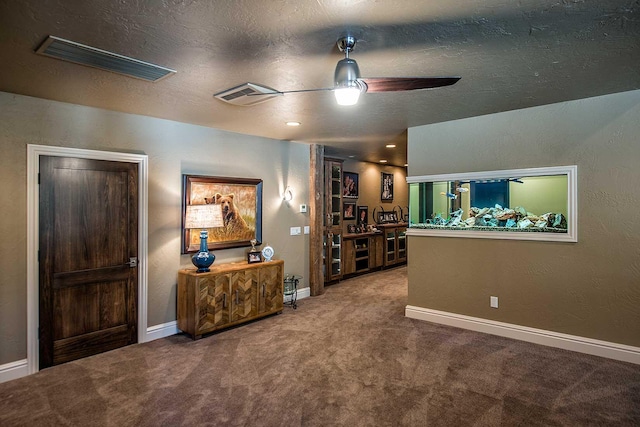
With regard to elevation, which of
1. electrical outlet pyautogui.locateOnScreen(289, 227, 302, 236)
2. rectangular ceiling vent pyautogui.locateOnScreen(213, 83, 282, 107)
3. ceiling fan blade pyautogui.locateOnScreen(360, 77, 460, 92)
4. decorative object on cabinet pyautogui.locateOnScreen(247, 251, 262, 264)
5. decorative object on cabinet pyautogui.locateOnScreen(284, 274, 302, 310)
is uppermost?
rectangular ceiling vent pyautogui.locateOnScreen(213, 83, 282, 107)

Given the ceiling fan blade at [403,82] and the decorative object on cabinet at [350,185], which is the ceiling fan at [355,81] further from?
the decorative object on cabinet at [350,185]

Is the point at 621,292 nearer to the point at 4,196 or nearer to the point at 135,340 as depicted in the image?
the point at 135,340

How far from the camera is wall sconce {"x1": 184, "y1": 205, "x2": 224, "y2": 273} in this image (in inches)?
151

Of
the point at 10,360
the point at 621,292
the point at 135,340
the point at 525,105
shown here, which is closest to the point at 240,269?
the point at 135,340

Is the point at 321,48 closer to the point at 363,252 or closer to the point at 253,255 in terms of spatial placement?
the point at 253,255

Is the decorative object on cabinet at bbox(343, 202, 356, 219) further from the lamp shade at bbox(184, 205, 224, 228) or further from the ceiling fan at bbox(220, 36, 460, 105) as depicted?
the ceiling fan at bbox(220, 36, 460, 105)

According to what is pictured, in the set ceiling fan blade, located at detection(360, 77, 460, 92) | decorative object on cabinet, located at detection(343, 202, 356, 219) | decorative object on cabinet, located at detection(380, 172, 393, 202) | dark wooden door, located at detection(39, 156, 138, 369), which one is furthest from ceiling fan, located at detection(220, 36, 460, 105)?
decorative object on cabinet, located at detection(380, 172, 393, 202)

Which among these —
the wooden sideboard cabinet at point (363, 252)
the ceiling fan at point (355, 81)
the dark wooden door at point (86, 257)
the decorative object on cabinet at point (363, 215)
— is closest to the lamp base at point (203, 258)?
the dark wooden door at point (86, 257)

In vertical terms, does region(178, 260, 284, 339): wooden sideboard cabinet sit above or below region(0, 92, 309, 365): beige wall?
below

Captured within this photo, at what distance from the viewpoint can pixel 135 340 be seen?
379 cm

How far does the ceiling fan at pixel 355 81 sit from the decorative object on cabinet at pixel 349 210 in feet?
17.2

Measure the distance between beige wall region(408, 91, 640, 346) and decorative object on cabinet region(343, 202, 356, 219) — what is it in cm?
310

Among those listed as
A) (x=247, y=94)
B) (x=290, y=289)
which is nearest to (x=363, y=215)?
(x=290, y=289)

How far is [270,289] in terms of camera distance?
182 inches
